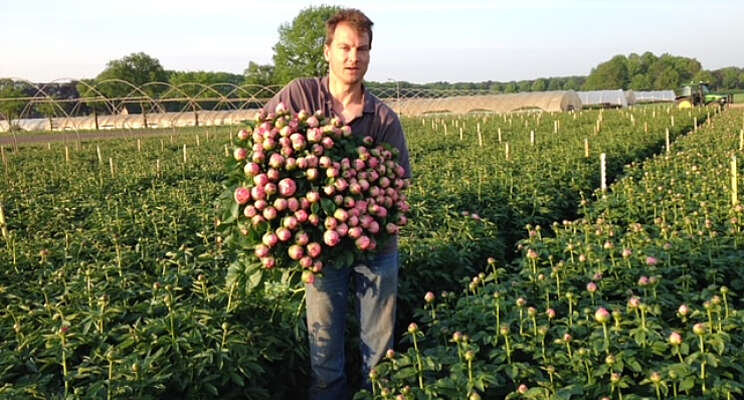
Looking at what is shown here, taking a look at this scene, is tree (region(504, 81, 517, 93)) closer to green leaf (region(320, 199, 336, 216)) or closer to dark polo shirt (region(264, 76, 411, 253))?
dark polo shirt (region(264, 76, 411, 253))

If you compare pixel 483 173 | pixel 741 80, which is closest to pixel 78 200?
pixel 483 173

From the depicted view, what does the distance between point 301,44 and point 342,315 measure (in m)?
64.5

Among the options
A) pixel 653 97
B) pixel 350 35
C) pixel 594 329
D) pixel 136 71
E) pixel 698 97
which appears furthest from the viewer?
pixel 653 97

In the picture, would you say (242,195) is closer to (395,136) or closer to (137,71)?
Answer: (395,136)

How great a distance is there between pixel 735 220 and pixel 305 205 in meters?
3.52

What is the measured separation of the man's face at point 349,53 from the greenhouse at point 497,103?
123 feet

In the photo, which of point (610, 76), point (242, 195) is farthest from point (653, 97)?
point (242, 195)

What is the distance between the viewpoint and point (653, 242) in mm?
4180

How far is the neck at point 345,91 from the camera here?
290 centimetres

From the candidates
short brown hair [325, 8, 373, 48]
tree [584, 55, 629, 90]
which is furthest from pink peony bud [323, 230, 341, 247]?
tree [584, 55, 629, 90]

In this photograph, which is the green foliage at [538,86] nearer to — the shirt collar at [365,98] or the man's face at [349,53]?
the shirt collar at [365,98]

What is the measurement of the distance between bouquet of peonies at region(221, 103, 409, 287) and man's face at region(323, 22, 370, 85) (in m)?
0.24

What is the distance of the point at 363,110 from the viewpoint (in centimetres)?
297

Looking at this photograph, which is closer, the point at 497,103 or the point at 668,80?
the point at 497,103
